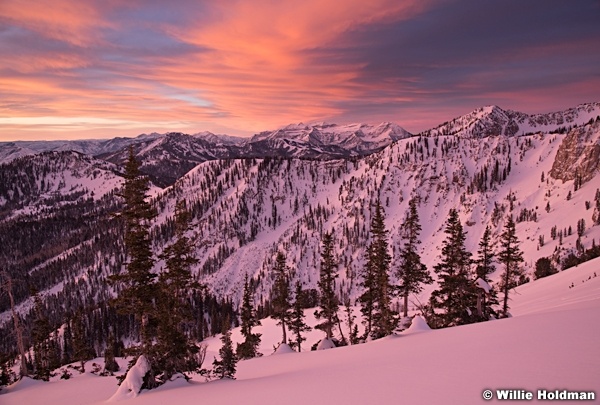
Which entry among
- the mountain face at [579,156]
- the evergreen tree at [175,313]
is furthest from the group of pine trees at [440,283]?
the mountain face at [579,156]

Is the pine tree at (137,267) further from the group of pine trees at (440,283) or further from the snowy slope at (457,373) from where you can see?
the group of pine trees at (440,283)

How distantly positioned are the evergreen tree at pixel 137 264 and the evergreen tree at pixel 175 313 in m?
0.81

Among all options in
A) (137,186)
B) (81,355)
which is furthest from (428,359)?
(81,355)

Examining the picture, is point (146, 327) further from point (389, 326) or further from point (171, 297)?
point (389, 326)

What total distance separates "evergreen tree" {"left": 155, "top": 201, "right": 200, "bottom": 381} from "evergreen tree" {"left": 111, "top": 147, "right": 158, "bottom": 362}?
813 mm

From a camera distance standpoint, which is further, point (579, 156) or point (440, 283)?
point (579, 156)

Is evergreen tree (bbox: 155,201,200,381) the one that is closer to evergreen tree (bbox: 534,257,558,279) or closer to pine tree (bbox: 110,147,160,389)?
pine tree (bbox: 110,147,160,389)

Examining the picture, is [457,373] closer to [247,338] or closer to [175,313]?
[175,313]

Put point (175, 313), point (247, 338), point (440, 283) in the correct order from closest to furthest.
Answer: point (175, 313)
point (440, 283)
point (247, 338)

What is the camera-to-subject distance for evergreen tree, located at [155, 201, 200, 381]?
696 inches

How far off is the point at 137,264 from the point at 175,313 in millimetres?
4170

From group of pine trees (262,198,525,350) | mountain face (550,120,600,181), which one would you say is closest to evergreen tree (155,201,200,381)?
group of pine trees (262,198,525,350)

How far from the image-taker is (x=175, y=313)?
2020cm

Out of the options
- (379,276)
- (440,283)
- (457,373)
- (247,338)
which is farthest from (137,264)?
(247,338)
